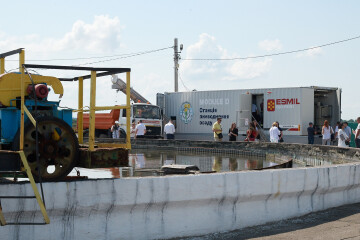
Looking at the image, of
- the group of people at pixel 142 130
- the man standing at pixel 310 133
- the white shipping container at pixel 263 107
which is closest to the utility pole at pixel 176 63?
the white shipping container at pixel 263 107

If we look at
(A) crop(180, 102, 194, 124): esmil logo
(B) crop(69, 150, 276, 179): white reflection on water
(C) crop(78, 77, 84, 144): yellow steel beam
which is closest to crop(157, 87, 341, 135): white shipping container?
(A) crop(180, 102, 194, 124): esmil logo

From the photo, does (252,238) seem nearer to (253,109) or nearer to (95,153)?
(95,153)

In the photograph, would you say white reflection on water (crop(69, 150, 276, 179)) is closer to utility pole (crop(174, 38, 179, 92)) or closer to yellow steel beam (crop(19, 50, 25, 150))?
yellow steel beam (crop(19, 50, 25, 150))

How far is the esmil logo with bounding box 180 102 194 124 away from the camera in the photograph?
98.8 ft

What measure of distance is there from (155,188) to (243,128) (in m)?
21.6

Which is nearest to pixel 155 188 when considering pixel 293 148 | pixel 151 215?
pixel 151 215

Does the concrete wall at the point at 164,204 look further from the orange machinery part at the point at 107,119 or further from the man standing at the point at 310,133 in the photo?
the orange machinery part at the point at 107,119

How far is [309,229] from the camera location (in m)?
5.94

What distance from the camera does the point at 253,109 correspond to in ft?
89.9

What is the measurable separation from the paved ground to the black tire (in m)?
1.76

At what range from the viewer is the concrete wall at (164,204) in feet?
16.5

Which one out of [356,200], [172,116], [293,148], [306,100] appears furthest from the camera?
[172,116]

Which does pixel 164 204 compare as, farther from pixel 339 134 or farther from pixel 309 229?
pixel 339 134

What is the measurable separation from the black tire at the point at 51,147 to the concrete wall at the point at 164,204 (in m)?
0.70
